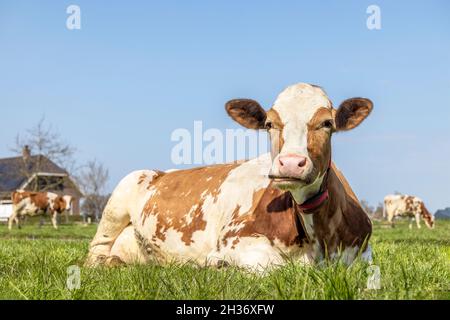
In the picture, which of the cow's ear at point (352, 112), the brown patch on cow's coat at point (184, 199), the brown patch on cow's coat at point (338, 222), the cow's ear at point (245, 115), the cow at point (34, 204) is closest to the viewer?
the brown patch on cow's coat at point (338, 222)

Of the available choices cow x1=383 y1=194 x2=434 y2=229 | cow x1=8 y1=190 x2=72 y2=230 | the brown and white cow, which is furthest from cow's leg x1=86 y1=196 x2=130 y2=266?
cow x1=383 y1=194 x2=434 y2=229

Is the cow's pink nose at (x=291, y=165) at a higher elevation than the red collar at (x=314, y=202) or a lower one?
higher

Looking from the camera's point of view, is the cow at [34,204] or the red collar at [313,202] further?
the cow at [34,204]

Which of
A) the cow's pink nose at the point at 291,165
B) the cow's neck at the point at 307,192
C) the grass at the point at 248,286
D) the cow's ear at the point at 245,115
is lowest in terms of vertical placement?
the grass at the point at 248,286

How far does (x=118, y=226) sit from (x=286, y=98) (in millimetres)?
4170

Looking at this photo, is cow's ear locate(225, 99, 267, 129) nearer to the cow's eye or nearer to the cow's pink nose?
the cow's eye

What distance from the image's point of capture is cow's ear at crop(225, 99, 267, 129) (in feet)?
Answer: 19.2

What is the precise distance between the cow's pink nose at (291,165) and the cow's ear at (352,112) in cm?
101

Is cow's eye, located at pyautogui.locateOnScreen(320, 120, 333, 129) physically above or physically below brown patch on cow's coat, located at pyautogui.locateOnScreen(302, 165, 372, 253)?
above

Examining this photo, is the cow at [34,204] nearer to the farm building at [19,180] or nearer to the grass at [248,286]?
the farm building at [19,180]

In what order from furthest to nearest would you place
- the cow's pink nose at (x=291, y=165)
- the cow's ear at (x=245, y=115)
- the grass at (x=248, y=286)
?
the cow's ear at (x=245, y=115), the cow's pink nose at (x=291, y=165), the grass at (x=248, y=286)

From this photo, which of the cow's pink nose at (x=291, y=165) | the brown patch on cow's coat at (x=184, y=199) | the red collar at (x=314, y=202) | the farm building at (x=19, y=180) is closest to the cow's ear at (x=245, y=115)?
the red collar at (x=314, y=202)

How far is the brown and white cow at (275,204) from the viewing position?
16.8 ft

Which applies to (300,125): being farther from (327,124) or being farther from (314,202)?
(314,202)
